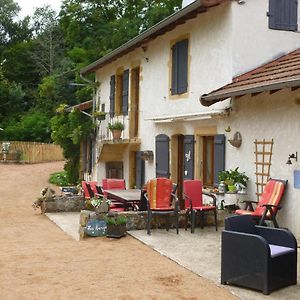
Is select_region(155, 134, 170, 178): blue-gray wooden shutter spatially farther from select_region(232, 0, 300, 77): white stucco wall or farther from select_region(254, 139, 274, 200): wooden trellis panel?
select_region(254, 139, 274, 200): wooden trellis panel

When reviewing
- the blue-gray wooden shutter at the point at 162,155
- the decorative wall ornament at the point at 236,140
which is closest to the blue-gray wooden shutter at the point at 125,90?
the blue-gray wooden shutter at the point at 162,155

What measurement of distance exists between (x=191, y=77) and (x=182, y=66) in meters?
0.61

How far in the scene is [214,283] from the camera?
242 inches

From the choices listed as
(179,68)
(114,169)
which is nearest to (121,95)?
(114,169)

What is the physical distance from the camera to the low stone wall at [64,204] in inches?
545

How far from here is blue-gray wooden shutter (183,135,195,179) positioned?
11922mm

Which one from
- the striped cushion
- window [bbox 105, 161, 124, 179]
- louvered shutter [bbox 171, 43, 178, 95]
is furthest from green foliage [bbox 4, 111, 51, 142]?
the striped cushion

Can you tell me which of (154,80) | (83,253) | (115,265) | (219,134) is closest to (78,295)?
(115,265)

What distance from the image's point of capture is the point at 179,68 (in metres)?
12.5

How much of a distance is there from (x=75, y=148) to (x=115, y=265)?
15.5m

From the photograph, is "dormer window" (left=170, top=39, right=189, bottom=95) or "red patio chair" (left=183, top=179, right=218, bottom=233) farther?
"dormer window" (left=170, top=39, right=189, bottom=95)

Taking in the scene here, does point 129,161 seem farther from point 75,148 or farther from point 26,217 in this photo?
point 75,148

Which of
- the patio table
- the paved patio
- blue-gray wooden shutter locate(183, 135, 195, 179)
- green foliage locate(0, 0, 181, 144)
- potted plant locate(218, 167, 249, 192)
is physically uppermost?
green foliage locate(0, 0, 181, 144)

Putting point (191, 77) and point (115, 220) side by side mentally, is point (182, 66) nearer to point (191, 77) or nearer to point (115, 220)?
point (191, 77)
